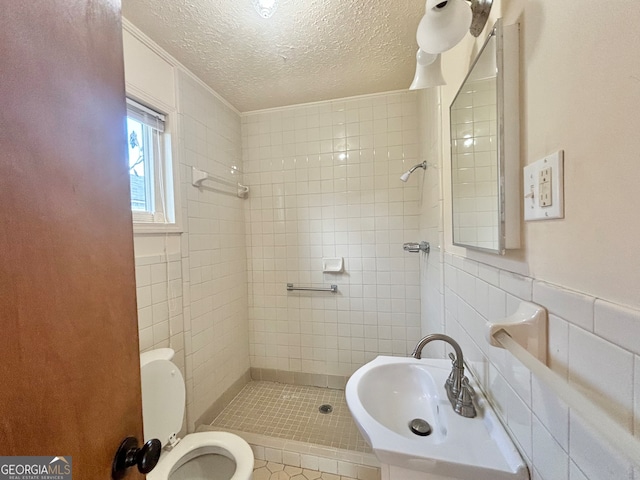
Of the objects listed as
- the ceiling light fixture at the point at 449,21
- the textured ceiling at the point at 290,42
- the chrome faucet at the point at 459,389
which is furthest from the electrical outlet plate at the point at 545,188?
the textured ceiling at the point at 290,42

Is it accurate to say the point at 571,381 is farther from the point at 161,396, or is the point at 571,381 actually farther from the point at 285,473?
the point at 285,473

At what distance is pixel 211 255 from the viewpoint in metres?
1.84

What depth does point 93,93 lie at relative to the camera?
1.45 ft

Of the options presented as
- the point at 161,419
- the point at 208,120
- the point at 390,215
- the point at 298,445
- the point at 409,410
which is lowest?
the point at 298,445

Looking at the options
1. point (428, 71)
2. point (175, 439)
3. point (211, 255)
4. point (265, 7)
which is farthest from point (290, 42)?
point (175, 439)

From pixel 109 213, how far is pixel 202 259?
4.47 feet

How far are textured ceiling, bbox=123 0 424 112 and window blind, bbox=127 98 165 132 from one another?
1.21ft

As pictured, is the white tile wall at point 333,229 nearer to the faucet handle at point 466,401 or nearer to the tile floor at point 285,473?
the tile floor at point 285,473

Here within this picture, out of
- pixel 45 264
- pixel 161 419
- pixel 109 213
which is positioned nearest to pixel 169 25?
pixel 109 213

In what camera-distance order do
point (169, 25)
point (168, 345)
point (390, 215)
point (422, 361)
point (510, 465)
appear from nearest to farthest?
point (510, 465)
point (422, 361)
point (169, 25)
point (168, 345)
point (390, 215)

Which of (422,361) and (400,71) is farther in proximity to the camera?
(400,71)

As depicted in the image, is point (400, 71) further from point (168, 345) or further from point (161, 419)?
point (161, 419)

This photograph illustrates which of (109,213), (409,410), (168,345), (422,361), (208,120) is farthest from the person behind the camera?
(208,120)
